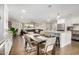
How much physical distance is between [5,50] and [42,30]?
0.85 m

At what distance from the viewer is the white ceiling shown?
233 cm

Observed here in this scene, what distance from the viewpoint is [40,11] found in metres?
2.36

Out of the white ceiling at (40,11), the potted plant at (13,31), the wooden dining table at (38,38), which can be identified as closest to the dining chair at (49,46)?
the wooden dining table at (38,38)

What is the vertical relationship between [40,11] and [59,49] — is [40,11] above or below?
above

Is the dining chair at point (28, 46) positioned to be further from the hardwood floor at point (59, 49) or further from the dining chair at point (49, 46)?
the dining chair at point (49, 46)

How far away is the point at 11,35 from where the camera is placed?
2428 millimetres

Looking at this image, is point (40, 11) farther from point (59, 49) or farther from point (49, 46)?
point (59, 49)

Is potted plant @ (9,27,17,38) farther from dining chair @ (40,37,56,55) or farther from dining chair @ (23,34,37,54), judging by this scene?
dining chair @ (40,37,56,55)

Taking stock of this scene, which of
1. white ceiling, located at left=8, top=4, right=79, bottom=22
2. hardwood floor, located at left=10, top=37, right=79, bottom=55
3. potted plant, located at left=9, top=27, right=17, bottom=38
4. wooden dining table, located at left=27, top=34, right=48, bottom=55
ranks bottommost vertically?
hardwood floor, located at left=10, top=37, right=79, bottom=55

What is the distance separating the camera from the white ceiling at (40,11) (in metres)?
2.33

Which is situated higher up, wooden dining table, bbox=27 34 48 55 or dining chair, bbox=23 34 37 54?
wooden dining table, bbox=27 34 48 55

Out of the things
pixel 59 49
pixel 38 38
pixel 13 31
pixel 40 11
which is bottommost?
pixel 59 49

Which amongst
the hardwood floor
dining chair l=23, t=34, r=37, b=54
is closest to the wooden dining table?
dining chair l=23, t=34, r=37, b=54

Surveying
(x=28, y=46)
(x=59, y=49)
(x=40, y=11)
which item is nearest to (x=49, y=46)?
(x=59, y=49)
